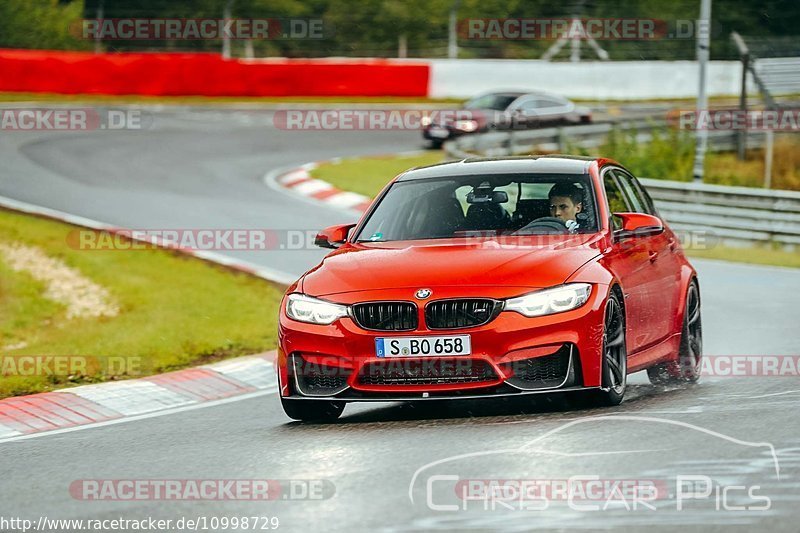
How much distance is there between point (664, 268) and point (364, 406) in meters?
2.14

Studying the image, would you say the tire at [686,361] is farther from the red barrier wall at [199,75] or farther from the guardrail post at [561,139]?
the red barrier wall at [199,75]

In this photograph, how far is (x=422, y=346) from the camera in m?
8.06

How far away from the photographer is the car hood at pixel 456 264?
8203 millimetres

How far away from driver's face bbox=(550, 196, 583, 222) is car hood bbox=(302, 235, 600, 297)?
12.3 inches

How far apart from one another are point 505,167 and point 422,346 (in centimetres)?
203

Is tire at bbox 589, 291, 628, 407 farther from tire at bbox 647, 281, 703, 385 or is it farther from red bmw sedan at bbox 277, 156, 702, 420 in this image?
tire at bbox 647, 281, 703, 385

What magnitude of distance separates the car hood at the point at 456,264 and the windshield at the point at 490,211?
216mm

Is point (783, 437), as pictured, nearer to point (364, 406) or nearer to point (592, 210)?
point (592, 210)

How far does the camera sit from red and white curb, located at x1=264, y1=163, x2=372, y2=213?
2408 cm

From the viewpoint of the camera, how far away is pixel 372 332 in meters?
8.19


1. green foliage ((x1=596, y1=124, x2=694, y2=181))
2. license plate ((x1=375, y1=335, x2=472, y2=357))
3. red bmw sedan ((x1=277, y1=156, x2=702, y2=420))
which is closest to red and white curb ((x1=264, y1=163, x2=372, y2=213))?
green foliage ((x1=596, y1=124, x2=694, y2=181))
